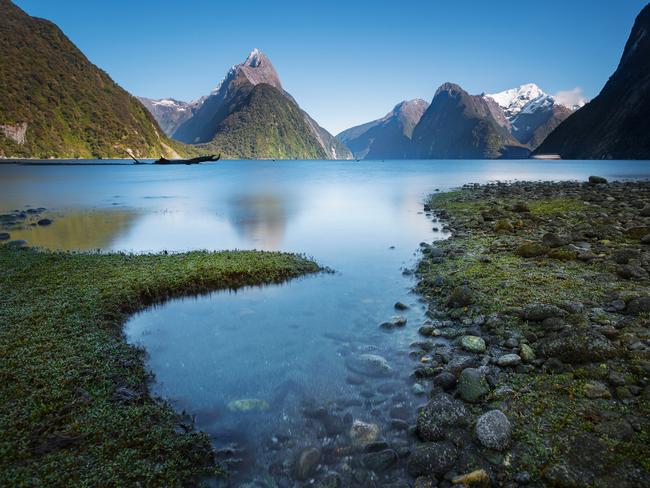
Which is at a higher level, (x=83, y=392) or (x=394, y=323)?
(x=83, y=392)

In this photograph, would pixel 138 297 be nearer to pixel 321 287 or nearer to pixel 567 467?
pixel 321 287

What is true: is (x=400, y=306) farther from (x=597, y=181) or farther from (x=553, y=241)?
(x=597, y=181)

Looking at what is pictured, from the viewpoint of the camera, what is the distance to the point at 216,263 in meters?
17.2

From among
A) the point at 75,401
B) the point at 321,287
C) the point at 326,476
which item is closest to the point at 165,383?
the point at 75,401

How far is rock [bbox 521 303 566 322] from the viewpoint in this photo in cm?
1045

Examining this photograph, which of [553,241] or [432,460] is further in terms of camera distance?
[553,241]

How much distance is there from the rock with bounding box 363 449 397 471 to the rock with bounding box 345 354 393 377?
2.79m

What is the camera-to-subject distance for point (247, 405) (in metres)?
8.26

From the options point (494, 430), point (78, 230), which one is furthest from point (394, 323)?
point (78, 230)

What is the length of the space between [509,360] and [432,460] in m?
3.86

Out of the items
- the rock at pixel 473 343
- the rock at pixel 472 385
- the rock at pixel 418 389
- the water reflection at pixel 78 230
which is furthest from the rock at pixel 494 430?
the water reflection at pixel 78 230

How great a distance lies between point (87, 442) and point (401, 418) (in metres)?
5.92

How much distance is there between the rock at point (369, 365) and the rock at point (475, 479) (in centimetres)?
367

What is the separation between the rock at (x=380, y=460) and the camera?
6436mm
